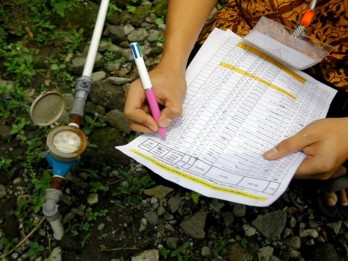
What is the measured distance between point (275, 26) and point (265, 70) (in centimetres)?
15

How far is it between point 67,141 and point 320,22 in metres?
0.97

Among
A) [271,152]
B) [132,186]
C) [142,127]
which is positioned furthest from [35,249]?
[271,152]

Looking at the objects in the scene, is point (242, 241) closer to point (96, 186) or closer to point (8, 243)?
point (96, 186)

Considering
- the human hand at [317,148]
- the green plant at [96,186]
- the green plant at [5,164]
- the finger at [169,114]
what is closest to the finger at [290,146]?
the human hand at [317,148]

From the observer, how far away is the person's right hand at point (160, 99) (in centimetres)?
106

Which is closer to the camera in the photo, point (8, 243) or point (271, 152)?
point (271, 152)

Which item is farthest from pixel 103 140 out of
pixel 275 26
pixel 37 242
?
pixel 275 26

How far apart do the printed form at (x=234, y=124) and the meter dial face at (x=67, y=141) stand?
394 mm

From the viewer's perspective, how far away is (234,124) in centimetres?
113

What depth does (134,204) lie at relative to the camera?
166 centimetres

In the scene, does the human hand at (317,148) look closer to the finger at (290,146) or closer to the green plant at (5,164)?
the finger at (290,146)

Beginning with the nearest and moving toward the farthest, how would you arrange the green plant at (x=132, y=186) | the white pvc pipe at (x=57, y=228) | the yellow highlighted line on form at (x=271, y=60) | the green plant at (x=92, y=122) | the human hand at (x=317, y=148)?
the human hand at (x=317, y=148) < the yellow highlighted line on form at (x=271, y=60) < the white pvc pipe at (x=57, y=228) < the green plant at (x=132, y=186) < the green plant at (x=92, y=122)

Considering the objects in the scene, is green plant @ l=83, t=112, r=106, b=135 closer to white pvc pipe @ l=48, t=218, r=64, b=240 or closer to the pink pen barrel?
white pvc pipe @ l=48, t=218, r=64, b=240

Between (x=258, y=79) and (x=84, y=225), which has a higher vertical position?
(x=258, y=79)
